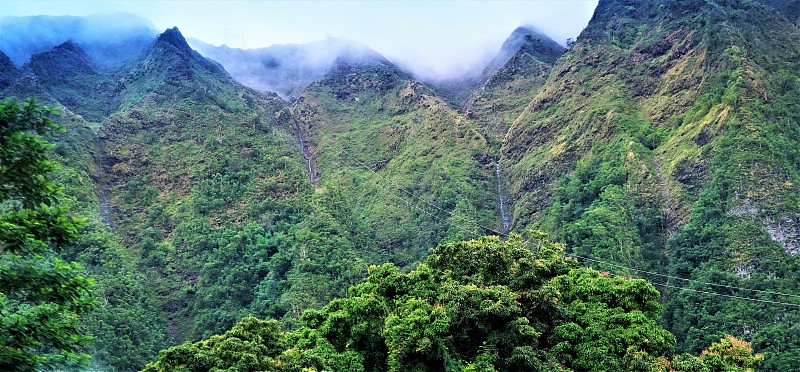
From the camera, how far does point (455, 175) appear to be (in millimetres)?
74250

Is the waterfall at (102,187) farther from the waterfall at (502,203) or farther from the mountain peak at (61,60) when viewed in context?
the waterfall at (502,203)

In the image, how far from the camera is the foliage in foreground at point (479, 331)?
18.3 meters

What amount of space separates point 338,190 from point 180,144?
76.6 ft

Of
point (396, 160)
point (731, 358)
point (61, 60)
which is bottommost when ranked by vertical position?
point (731, 358)

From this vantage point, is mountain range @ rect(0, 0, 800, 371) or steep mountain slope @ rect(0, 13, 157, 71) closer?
mountain range @ rect(0, 0, 800, 371)

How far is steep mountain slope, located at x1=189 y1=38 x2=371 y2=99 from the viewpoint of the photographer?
5276 inches

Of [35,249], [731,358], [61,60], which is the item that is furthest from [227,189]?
[35,249]

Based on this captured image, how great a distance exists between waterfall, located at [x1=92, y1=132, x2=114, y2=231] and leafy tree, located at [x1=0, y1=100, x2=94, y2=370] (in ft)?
188

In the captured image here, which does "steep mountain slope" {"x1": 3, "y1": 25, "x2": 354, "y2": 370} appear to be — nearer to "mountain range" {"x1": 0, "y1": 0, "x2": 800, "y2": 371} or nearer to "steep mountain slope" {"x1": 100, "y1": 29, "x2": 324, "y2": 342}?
"steep mountain slope" {"x1": 100, "y1": 29, "x2": 324, "y2": 342}

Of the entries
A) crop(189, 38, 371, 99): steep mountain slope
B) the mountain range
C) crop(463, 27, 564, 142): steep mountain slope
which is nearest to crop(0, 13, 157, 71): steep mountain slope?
the mountain range

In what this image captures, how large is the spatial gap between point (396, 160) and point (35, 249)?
73156 millimetres

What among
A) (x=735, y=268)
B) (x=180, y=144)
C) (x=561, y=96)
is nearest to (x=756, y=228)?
(x=735, y=268)

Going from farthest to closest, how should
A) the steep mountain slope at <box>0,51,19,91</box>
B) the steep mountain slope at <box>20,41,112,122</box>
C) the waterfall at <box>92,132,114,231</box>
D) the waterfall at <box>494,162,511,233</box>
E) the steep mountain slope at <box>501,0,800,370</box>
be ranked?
1. the steep mountain slope at <box>20,41,112,122</box>
2. the steep mountain slope at <box>0,51,19,91</box>
3. the waterfall at <box>494,162,511,233</box>
4. the waterfall at <box>92,132,114,231</box>
5. the steep mountain slope at <box>501,0,800,370</box>

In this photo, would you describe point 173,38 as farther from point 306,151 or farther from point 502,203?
point 502,203
